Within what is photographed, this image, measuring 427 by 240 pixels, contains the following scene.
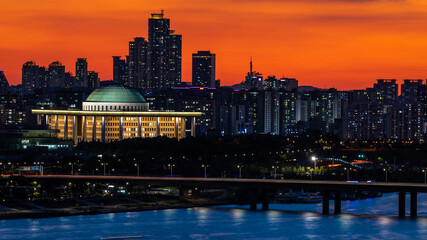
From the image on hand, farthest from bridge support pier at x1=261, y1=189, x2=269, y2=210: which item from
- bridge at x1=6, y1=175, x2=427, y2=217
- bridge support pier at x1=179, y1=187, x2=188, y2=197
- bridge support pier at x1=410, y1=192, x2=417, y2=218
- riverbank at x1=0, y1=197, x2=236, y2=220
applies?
bridge support pier at x1=410, y1=192, x2=417, y2=218

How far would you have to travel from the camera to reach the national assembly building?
15275 centimetres

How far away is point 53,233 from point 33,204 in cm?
1608

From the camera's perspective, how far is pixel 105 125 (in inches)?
6019

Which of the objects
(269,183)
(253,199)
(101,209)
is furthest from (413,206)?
(101,209)

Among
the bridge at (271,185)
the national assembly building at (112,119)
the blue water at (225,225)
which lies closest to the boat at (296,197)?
the bridge at (271,185)

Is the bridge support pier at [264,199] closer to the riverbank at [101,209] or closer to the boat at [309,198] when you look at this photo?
the riverbank at [101,209]

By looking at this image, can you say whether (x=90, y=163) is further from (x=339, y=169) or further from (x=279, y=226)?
(x=279, y=226)

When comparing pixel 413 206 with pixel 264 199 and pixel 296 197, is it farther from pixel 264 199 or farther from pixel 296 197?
pixel 296 197

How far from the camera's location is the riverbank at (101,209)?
82500 mm

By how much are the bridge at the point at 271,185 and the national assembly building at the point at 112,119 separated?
5569cm

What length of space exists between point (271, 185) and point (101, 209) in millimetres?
13396

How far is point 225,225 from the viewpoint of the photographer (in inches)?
3027

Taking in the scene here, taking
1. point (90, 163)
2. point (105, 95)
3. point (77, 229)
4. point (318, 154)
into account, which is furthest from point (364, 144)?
point (77, 229)

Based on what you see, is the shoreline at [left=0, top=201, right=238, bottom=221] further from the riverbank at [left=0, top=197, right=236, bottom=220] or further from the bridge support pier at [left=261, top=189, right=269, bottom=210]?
the bridge support pier at [left=261, top=189, right=269, bottom=210]
